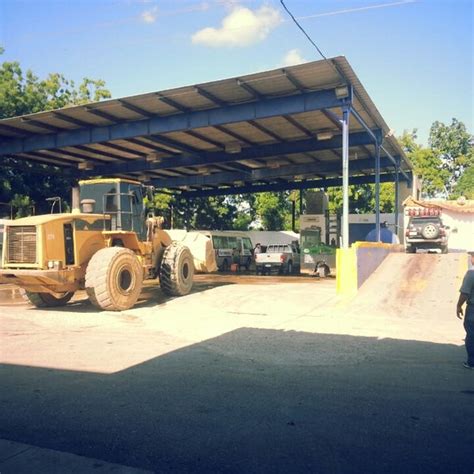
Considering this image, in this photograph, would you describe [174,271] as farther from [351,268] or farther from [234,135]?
[234,135]

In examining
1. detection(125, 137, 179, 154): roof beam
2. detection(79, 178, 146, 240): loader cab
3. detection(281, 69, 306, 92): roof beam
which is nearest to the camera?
detection(79, 178, 146, 240): loader cab

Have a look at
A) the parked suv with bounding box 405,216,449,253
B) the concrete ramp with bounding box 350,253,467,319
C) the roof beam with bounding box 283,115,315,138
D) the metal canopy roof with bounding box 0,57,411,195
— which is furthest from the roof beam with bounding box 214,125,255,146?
the parked suv with bounding box 405,216,449,253

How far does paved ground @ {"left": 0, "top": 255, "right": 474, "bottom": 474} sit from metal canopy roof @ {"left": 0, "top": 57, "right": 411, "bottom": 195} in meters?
8.41

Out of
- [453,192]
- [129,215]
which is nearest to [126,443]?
[129,215]

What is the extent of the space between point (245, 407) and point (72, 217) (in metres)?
8.51

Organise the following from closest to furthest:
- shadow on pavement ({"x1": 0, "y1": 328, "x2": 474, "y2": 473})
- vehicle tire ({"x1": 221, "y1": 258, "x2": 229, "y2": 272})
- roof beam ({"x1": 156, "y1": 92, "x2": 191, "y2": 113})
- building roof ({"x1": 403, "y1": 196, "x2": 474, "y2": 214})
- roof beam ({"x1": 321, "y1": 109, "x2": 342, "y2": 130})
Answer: shadow on pavement ({"x1": 0, "y1": 328, "x2": 474, "y2": 473}) < roof beam ({"x1": 321, "y1": 109, "x2": 342, "y2": 130}) < roof beam ({"x1": 156, "y1": 92, "x2": 191, "y2": 113}) < vehicle tire ({"x1": 221, "y1": 258, "x2": 229, "y2": 272}) < building roof ({"x1": 403, "y1": 196, "x2": 474, "y2": 214})

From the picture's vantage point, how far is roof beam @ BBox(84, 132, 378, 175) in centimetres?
2166

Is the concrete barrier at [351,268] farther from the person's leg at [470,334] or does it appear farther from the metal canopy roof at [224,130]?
the person's leg at [470,334]

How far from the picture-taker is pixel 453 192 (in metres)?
51.6

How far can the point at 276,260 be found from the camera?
2656cm

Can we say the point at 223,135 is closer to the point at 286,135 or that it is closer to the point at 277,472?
the point at 286,135

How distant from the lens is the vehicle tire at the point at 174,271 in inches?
570

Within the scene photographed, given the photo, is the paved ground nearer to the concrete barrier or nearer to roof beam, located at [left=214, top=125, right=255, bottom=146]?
the concrete barrier

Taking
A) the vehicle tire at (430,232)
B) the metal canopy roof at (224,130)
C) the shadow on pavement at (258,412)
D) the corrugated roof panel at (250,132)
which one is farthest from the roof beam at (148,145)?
the shadow on pavement at (258,412)
